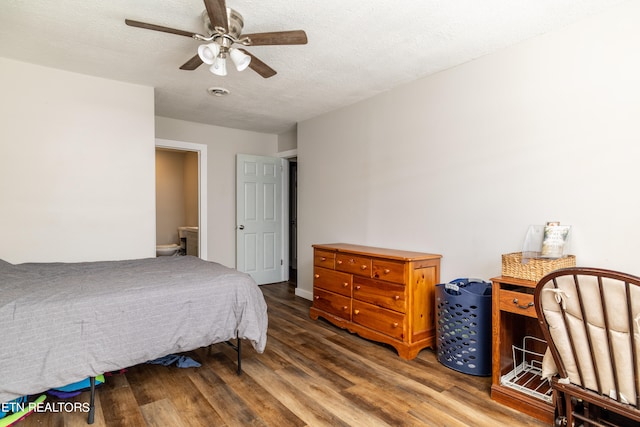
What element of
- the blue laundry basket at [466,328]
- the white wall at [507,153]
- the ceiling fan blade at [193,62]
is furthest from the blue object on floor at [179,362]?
the ceiling fan blade at [193,62]

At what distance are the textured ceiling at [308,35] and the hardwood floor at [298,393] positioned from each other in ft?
7.94

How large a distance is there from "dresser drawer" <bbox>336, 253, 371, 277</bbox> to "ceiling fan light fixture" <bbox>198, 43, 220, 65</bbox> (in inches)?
80.7

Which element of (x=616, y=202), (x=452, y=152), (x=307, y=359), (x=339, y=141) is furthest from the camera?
(x=339, y=141)

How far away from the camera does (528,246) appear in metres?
2.38

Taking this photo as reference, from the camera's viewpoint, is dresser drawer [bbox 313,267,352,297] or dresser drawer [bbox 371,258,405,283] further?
dresser drawer [bbox 313,267,352,297]

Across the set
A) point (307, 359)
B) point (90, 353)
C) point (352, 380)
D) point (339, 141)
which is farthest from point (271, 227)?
point (90, 353)

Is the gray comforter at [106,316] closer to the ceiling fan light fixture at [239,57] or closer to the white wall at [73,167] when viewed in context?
the white wall at [73,167]

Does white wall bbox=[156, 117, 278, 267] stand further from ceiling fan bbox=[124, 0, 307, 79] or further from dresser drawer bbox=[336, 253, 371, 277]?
ceiling fan bbox=[124, 0, 307, 79]

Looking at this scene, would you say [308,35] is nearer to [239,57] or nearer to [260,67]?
[260,67]

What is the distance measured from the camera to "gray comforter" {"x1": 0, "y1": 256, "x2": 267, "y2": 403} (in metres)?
1.68

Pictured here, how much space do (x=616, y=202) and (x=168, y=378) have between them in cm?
314

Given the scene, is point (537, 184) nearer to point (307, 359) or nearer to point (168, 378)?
point (307, 359)

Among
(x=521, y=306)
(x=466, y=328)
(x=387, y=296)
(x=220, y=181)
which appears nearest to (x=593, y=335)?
(x=521, y=306)

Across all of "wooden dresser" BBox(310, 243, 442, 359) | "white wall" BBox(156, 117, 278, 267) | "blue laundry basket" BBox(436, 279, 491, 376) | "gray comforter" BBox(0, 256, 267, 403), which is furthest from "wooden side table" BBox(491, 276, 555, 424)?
"white wall" BBox(156, 117, 278, 267)
